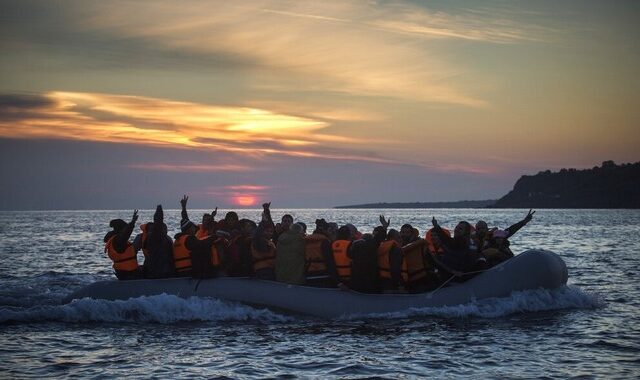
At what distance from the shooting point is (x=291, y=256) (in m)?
14.2

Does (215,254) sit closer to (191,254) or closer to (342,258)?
(191,254)

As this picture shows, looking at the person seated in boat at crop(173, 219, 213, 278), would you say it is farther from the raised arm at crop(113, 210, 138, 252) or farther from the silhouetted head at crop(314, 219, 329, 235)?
the silhouetted head at crop(314, 219, 329, 235)

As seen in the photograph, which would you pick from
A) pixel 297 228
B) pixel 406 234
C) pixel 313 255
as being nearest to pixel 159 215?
pixel 297 228

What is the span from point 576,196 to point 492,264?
189 m

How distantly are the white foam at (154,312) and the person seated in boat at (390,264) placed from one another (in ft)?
7.20

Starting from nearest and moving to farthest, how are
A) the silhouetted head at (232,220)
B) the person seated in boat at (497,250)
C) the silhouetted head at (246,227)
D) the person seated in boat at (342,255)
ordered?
1. the person seated in boat at (342,255)
2. the silhouetted head at (246,227)
3. the person seated in boat at (497,250)
4. the silhouetted head at (232,220)

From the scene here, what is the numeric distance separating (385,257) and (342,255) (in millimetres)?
879

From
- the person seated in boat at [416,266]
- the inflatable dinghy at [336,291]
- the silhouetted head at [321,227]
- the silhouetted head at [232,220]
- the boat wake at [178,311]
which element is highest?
Result: the silhouetted head at [232,220]

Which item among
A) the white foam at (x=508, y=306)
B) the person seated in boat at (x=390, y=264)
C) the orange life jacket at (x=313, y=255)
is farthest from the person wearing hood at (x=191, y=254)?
the person seated in boat at (x=390, y=264)

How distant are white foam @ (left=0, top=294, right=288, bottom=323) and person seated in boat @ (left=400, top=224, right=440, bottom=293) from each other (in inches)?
107

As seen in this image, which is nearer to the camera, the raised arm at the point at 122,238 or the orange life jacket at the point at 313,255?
the raised arm at the point at 122,238

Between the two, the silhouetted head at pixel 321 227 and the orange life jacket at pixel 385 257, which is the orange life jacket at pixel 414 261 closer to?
the orange life jacket at pixel 385 257

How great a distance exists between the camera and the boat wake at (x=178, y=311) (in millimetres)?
13930

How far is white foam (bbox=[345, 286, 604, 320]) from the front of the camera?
45.5 ft
